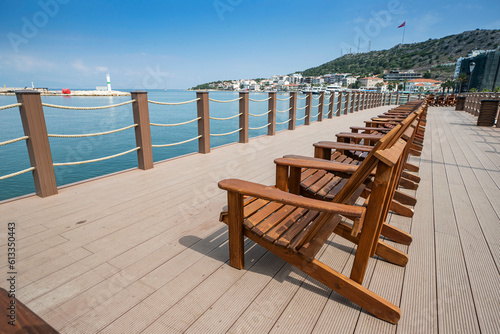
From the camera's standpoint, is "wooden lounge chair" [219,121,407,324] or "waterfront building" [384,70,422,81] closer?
"wooden lounge chair" [219,121,407,324]

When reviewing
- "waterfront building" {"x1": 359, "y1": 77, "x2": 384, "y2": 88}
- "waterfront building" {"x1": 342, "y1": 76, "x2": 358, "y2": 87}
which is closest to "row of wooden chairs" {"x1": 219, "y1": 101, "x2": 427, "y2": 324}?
"waterfront building" {"x1": 342, "y1": 76, "x2": 358, "y2": 87}

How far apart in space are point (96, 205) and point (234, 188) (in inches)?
66.8

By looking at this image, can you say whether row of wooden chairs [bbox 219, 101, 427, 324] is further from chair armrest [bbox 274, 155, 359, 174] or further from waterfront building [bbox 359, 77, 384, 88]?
waterfront building [bbox 359, 77, 384, 88]

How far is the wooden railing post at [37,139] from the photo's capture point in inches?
95.1

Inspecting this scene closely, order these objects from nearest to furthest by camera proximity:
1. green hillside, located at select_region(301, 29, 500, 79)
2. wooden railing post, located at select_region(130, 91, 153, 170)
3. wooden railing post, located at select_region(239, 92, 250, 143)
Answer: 1. wooden railing post, located at select_region(130, 91, 153, 170)
2. wooden railing post, located at select_region(239, 92, 250, 143)
3. green hillside, located at select_region(301, 29, 500, 79)

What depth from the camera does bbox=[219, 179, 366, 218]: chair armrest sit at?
3.56 ft

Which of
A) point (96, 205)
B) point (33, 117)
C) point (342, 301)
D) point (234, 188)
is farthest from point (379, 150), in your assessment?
point (33, 117)

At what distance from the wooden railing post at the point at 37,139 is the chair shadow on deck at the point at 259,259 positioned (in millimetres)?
1659

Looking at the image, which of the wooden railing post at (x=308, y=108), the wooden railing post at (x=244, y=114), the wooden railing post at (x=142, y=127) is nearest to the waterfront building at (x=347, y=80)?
the wooden railing post at (x=308, y=108)

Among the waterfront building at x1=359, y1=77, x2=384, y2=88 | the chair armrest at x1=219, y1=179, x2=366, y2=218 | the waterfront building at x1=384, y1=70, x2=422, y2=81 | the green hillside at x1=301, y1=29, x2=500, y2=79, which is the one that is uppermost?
the green hillside at x1=301, y1=29, x2=500, y2=79

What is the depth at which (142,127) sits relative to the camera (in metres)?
3.47

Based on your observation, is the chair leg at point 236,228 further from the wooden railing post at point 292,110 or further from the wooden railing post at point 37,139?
the wooden railing post at point 292,110

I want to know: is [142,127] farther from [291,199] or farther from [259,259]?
[291,199]

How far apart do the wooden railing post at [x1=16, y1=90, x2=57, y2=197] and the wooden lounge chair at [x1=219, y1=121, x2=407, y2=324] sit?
208cm
